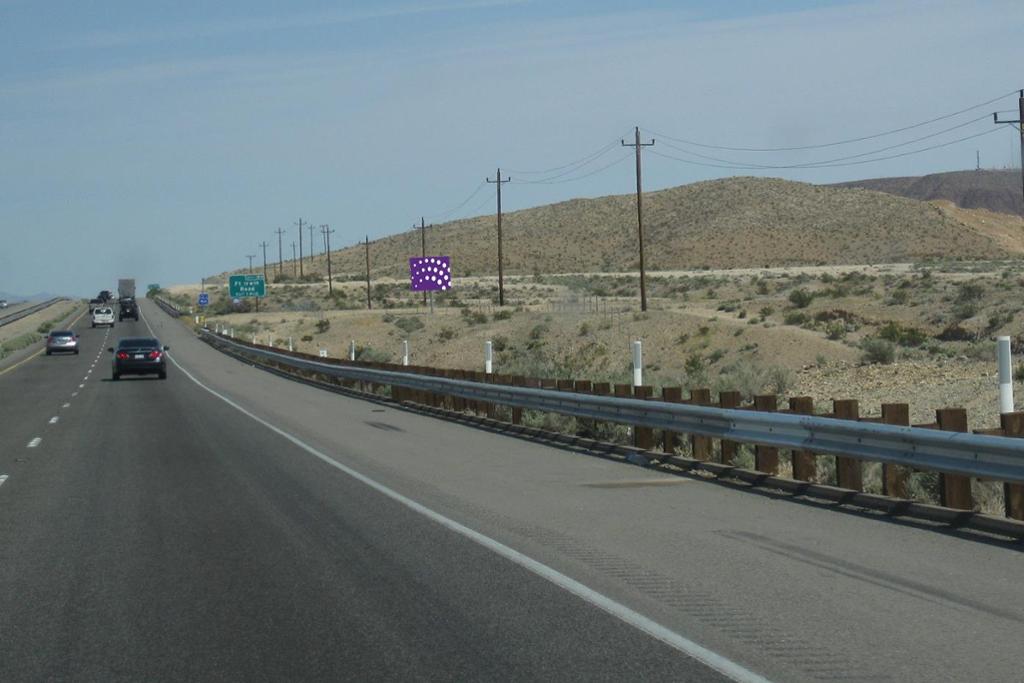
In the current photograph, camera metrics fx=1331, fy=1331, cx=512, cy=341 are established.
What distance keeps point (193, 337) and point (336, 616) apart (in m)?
83.4

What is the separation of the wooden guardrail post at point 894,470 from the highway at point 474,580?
0.62m

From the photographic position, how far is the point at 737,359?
4228 cm

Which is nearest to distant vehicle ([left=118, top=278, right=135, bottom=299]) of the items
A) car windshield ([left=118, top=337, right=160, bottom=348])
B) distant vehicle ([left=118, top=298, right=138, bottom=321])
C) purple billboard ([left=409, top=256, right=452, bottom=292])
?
distant vehicle ([left=118, top=298, right=138, bottom=321])

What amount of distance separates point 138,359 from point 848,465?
37557 mm

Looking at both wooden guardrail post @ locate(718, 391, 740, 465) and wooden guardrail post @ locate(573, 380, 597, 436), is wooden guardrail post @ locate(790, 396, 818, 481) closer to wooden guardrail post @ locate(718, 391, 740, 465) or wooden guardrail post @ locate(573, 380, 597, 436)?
wooden guardrail post @ locate(718, 391, 740, 465)

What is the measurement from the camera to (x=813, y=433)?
13.2 metres

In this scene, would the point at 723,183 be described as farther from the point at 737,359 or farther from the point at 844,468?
the point at 844,468

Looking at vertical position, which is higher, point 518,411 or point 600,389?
point 600,389

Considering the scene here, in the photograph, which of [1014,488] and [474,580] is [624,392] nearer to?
[1014,488]

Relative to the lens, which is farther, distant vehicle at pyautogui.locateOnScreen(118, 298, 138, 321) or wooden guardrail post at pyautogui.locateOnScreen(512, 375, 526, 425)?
distant vehicle at pyautogui.locateOnScreen(118, 298, 138, 321)

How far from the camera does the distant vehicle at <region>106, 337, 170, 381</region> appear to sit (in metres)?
46.8

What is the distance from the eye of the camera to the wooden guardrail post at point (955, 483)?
37.3ft

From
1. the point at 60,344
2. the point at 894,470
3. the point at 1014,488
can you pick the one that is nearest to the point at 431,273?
the point at 60,344

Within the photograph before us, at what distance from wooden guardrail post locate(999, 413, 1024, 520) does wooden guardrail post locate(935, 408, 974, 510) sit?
345 mm
